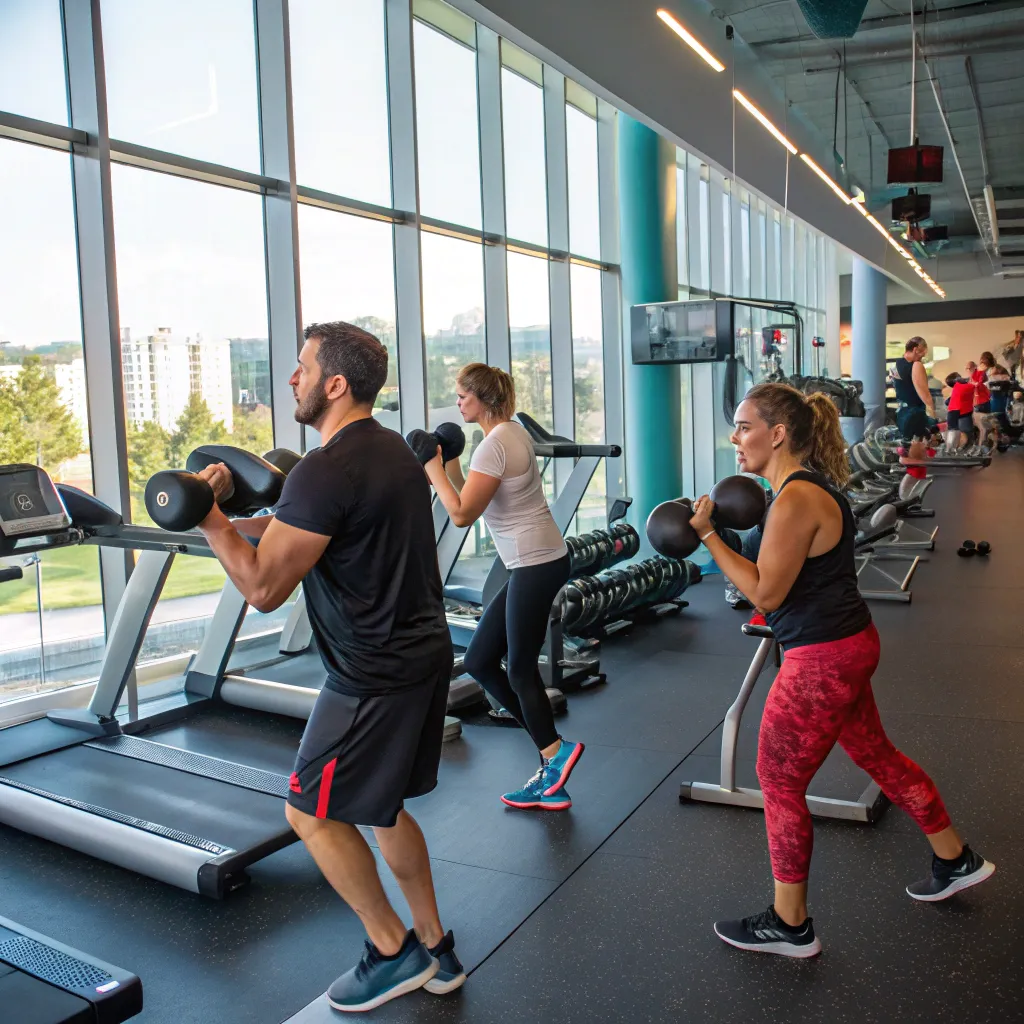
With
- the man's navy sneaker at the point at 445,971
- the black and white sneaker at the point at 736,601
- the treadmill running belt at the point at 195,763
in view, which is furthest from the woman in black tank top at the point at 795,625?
the black and white sneaker at the point at 736,601

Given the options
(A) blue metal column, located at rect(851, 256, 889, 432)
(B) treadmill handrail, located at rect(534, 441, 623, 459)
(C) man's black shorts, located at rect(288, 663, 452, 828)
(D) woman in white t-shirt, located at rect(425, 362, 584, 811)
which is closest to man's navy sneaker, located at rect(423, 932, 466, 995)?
(C) man's black shorts, located at rect(288, 663, 452, 828)

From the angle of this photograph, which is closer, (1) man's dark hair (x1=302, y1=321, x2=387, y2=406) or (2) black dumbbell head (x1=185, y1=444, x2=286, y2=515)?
(1) man's dark hair (x1=302, y1=321, x2=387, y2=406)

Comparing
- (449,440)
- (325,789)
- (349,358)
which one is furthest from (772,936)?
(449,440)

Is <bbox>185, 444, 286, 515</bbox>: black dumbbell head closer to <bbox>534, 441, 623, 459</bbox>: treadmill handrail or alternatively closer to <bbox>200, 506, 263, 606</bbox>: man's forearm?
<bbox>200, 506, 263, 606</bbox>: man's forearm

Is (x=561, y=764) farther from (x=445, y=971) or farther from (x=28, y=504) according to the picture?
(x=28, y=504)

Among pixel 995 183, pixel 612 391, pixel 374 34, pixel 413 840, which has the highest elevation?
pixel 995 183

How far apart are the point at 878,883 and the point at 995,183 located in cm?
1922

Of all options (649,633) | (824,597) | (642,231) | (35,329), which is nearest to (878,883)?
(824,597)

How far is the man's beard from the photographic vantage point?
2.24m

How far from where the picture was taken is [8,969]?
2174 millimetres

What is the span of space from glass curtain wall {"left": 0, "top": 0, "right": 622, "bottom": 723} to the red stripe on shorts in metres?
2.68

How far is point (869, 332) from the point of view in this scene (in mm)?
20031

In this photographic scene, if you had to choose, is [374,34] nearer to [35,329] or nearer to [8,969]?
[35,329]

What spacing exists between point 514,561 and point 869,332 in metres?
18.3
